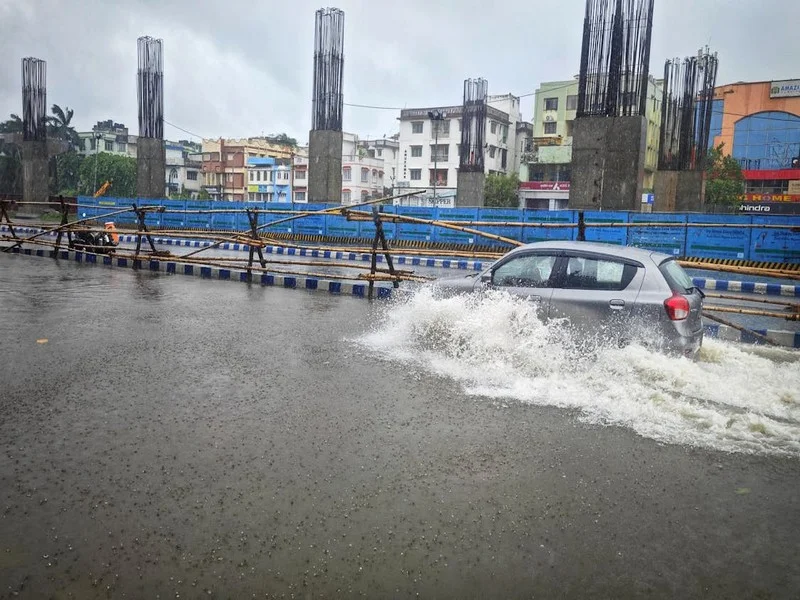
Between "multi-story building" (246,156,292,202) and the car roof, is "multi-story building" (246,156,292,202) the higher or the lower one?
the higher one

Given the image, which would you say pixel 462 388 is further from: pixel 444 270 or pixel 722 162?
pixel 722 162

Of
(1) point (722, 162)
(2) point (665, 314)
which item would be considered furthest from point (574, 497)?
(1) point (722, 162)

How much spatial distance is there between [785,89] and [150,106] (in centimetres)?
5149

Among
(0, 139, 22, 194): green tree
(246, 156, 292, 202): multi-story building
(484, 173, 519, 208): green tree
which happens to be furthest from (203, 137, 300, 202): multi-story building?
(484, 173, 519, 208): green tree

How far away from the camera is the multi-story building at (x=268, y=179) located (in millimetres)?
80812

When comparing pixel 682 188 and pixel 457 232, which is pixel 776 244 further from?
pixel 682 188

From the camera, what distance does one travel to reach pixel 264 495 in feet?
12.5

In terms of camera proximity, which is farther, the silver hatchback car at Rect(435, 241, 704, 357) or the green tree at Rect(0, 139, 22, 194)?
the green tree at Rect(0, 139, 22, 194)

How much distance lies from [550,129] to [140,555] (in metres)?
68.3

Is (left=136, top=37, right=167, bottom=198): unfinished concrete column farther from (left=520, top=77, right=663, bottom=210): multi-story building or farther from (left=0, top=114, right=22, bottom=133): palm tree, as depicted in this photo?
(left=0, top=114, right=22, bottom=133): palm tree

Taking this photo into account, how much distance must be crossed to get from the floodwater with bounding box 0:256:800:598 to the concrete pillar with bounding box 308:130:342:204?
2163 centimetres

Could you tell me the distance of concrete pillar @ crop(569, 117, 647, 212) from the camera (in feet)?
66.6

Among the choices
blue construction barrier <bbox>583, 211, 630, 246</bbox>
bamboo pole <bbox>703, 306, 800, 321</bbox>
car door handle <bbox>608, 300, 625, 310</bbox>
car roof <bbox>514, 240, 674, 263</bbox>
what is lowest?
bamboo pole <bbox>703, 306, 800, 321</bbox>

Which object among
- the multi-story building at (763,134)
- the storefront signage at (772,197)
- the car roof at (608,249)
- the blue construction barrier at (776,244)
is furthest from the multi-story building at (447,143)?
the car roof at (608,249)
